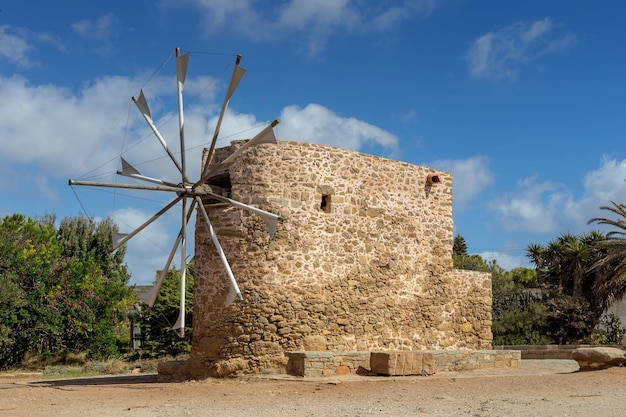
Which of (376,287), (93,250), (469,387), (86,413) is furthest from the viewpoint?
(93,250)

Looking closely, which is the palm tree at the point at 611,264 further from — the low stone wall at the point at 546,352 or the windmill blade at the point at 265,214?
the windmill blade at the point at 265,214

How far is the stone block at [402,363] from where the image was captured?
12.4 m

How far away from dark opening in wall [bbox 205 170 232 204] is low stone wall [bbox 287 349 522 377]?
139 inches

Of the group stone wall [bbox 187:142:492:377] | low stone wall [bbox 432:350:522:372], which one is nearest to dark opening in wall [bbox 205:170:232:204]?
stone wall [bbox 187:142:492:377]

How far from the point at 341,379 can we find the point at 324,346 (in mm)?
1332

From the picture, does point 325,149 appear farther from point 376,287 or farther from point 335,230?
point 376,287

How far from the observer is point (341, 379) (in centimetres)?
1197

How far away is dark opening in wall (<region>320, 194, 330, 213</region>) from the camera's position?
13789 millimetres

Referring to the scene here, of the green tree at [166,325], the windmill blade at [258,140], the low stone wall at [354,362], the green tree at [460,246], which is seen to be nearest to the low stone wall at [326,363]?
the low stone wall at [354,362]

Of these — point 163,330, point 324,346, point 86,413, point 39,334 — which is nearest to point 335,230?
point 324,346

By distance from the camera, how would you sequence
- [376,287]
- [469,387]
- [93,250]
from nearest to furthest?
[469,387], [376,287], [93,250]

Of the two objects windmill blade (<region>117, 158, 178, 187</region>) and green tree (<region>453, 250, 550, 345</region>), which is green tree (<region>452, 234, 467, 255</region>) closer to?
green tree (<region>453, 250, 550, 345</region>)

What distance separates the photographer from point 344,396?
10.4 meters

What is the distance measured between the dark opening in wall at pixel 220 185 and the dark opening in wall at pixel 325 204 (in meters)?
1.94
